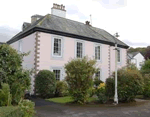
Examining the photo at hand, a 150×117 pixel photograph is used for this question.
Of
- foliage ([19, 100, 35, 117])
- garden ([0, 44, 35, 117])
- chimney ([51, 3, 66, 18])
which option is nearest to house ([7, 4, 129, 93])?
chimney ([51, 3, 66, 18])

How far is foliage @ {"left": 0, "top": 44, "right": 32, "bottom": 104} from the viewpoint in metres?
7.70

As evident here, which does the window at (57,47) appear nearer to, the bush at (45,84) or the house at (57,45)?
the house at (57,45)

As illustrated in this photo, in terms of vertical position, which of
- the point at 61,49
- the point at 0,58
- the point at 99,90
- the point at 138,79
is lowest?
the point at 99,90

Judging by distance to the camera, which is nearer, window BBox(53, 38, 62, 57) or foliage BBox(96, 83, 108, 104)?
foliage BBox(96, 83, 108, 104)

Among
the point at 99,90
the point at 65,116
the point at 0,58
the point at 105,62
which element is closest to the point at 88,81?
the point at 99,90

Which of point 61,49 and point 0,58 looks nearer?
point 0,58

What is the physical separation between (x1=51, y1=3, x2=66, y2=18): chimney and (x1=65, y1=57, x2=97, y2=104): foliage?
11.1m

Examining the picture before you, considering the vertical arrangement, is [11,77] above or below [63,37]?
below

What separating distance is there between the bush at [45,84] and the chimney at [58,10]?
374 inches

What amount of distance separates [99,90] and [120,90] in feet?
4.57

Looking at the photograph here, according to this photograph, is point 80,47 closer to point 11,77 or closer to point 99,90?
point 99,90

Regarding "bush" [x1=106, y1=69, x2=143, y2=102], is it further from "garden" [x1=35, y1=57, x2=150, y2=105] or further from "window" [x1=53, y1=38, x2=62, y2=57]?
"window" [x1=53, y1=38, x2=62, y2=57]

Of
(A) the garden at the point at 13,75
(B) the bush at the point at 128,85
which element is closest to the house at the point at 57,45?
(B) the bush at the point at 128,85

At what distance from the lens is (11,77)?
781 cm
